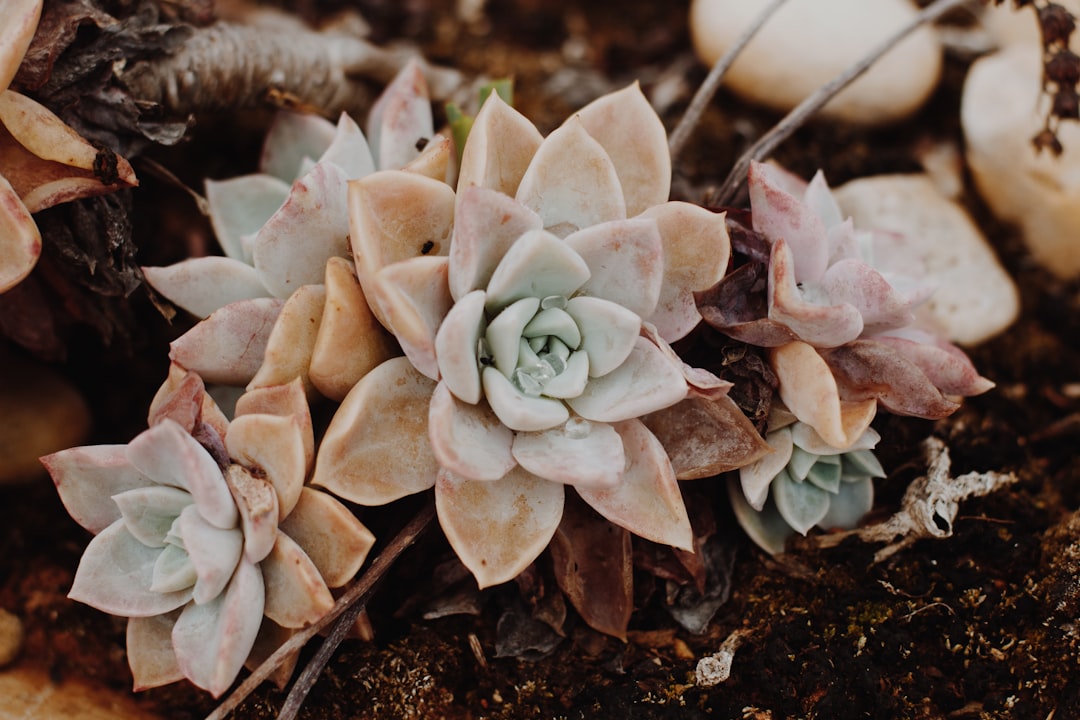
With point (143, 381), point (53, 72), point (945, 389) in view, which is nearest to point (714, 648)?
point (945, 389)

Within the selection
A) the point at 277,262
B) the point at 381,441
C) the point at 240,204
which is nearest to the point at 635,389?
the point at 381,441

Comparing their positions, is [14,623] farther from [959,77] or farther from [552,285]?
[959,77]

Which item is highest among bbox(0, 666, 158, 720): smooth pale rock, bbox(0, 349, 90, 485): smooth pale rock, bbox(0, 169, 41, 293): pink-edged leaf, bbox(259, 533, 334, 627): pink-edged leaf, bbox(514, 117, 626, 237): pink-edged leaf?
bbox(514, 117, 626, 237): pink-edged leaf

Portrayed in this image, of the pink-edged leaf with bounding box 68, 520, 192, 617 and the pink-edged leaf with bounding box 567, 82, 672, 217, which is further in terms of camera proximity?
the pink-edged leaf with bounding box 567, 82, 672, 217

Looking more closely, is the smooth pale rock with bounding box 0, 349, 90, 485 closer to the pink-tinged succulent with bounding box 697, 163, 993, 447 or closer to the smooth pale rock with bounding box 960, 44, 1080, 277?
the pink-tinged succulent with bounding box 697, 163, 993, 447

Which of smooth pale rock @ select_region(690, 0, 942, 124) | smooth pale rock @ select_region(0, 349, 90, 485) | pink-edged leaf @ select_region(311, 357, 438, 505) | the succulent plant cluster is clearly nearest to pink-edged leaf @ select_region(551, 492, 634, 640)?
the succulent plant cluster
